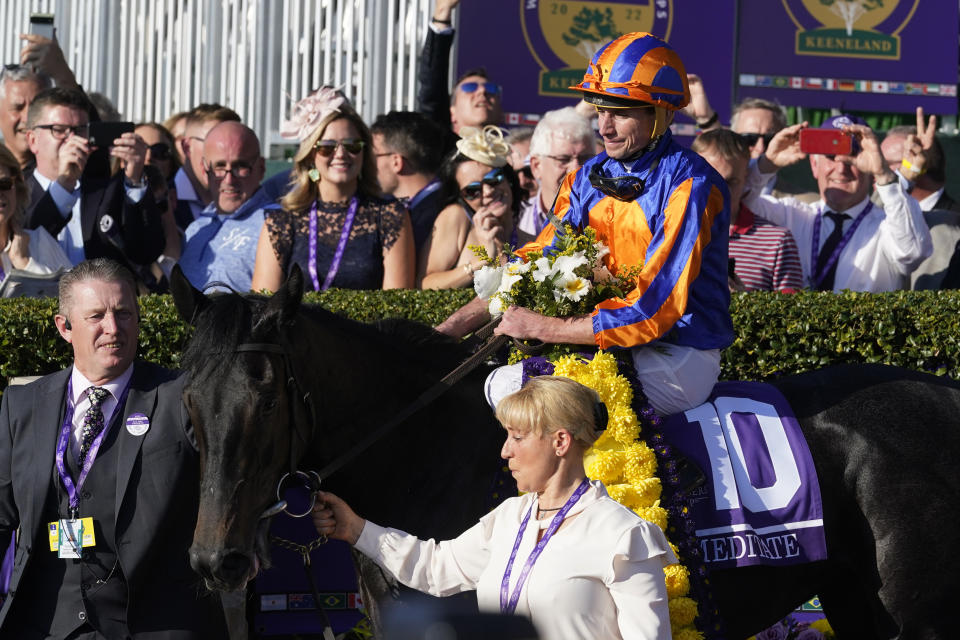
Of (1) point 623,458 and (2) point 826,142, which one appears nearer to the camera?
(1) point 623,458

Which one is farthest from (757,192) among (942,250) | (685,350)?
(685,350)

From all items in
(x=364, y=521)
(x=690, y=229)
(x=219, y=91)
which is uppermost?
(x=219, y=91)

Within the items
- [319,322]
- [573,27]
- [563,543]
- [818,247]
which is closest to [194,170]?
[573,27]

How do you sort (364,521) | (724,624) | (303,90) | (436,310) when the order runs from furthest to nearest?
1. (303,90)
2. (436,310)
3. (724,624)
4. (364,521)

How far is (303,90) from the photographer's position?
1063cm

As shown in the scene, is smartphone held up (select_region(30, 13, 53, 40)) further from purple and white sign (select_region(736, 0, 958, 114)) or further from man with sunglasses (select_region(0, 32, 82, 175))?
purple and white sign (select_region(736, 0, 958, 114))

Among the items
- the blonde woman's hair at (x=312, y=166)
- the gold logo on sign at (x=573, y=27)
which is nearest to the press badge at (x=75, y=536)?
the blonde woman's hair at (x=312, y=166)

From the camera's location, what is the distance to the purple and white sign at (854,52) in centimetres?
1023

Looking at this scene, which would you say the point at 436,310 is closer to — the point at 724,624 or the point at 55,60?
the point at 724,624

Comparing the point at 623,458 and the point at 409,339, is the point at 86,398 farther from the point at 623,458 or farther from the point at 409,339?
the point at 623,458

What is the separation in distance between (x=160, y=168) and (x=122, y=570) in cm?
465

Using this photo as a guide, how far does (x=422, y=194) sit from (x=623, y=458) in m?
3.79

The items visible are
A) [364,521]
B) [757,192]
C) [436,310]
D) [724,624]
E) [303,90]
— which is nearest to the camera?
[364,521]

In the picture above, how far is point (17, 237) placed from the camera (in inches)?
267
